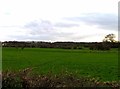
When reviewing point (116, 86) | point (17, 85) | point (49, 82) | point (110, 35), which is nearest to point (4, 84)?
point (17, 85)

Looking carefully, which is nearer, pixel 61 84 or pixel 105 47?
pixel 61 84

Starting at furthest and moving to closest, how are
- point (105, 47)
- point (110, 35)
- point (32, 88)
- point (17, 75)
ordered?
point (110, 35)
point (105, 47)
point (17, 75)
point (32, 88)

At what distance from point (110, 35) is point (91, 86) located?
13622 cm

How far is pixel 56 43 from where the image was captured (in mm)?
116062

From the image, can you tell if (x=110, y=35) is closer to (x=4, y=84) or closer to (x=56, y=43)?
(x=56, y=43)

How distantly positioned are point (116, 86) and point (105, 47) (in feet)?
318

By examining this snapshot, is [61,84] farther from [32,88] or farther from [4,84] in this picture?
[4,84]

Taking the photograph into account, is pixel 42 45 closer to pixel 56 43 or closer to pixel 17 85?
pixel 56 43

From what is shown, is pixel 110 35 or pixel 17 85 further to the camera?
pixel 110 35

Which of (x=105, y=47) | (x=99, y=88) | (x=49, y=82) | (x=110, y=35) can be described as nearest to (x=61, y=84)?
(x=49, y=82)

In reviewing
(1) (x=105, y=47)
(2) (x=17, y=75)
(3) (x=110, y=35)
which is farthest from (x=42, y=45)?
(2) (x=17, y=75)

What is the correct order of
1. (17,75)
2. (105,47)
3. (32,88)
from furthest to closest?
(105,47) < (17,75) < (32,88)

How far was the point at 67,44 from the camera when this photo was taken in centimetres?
11306

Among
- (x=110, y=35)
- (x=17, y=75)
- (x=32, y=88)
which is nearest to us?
(x=32, y=88)
